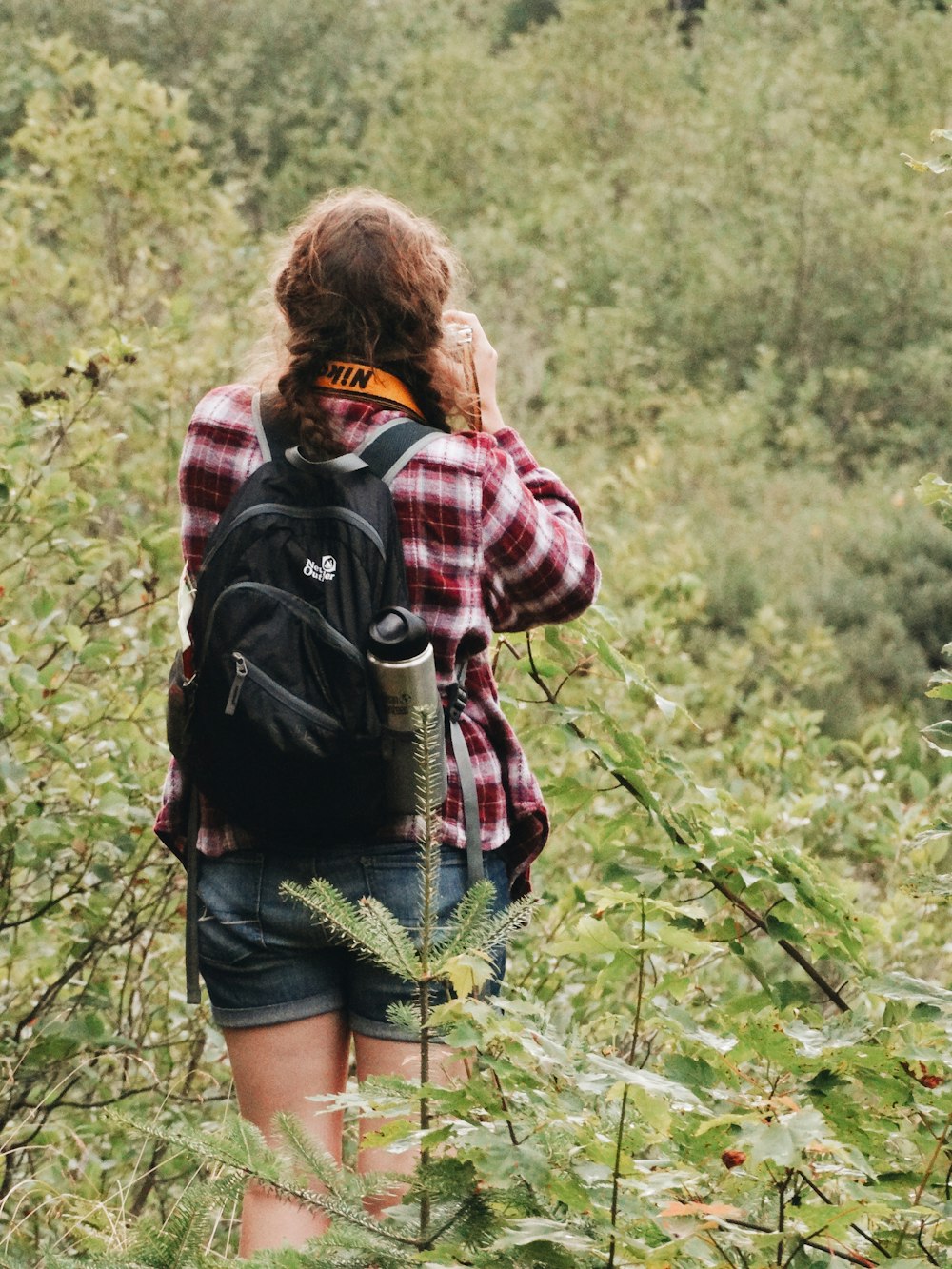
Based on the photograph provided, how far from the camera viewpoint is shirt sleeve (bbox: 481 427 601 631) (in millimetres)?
1834

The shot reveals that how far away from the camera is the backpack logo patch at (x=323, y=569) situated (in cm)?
168

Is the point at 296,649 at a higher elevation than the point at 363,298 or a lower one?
lower

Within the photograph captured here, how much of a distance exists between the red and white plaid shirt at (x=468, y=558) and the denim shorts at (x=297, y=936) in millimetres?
40

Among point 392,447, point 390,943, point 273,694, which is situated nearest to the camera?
point 390,943

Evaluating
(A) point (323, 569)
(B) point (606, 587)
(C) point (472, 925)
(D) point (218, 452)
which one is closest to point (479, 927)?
(C) point (472, 925)

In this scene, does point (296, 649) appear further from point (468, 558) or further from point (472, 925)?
point (472, 925)

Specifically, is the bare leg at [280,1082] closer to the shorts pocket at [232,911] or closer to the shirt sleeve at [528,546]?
the shorts pocket at [232,911]

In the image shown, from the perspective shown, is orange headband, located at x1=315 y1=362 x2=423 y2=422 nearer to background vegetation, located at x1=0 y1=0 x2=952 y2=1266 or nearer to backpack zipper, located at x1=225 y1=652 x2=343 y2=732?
background vegetation, located at x1=0 y1=0 x2=952 y2=1266

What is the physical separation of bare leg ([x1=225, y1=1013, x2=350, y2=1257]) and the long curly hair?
76 centimetres

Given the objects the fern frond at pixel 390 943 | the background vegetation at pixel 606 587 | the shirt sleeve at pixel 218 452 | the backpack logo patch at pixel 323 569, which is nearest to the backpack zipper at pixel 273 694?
the backpack logo patch at pixel 323 569

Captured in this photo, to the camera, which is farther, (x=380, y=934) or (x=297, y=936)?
(x=297, y=936)

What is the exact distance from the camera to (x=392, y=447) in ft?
5.76

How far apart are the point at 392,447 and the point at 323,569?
186mm

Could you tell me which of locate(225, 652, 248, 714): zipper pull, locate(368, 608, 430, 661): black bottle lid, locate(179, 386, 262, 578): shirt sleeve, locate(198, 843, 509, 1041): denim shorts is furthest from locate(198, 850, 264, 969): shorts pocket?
locate(179, 386, 262, 578): shirt sleeve
